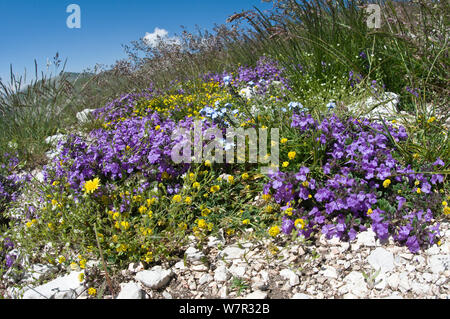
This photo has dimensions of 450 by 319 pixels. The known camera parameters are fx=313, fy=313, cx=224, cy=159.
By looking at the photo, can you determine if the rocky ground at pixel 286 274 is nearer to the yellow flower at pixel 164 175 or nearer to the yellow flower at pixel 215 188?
the yellow flower at pixel 215 188

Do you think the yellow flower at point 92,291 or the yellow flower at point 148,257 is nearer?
the yellow flower at point 92,291

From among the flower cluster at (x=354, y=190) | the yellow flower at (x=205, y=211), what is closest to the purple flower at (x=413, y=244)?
the flower cluster at (x=354, y=190)

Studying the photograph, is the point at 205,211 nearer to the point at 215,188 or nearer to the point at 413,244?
the point at 215,188

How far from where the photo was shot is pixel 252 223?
7.55 ft

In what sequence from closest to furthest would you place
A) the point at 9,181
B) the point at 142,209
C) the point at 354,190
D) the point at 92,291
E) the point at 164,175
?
the point at 92,291 < the point at 354,190 < the point at 142,209 < the point at 164,175 < the point at 9,181

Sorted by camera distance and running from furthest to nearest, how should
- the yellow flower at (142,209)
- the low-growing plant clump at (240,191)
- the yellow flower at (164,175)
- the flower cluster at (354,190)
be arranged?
the yellow flower at (164,175) → the yellow flower at (142,209) → the low-growing plant clump at (240,191) → the flower cluster at (354,190)

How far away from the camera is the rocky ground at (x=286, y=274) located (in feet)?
5.65

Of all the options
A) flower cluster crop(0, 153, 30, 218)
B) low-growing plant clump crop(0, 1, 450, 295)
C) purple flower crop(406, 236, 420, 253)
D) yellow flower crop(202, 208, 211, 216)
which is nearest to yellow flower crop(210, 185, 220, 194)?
low-growing plant clump crop(0, 1, 450, 295)

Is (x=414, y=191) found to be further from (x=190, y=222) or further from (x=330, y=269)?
(x=190, y=222)

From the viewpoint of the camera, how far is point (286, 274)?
74.2 inches

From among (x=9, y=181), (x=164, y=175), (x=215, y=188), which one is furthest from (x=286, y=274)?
(x=9, y=181)

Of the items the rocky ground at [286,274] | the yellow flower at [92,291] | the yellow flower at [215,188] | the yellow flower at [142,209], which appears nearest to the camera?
the rocky ground at [286,274]

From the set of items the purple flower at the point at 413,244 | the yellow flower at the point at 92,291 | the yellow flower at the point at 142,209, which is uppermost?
the yellow flower at the point at 142,209

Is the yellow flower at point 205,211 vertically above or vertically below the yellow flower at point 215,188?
below
